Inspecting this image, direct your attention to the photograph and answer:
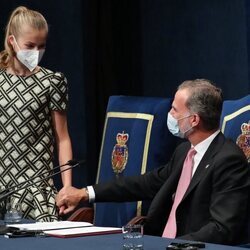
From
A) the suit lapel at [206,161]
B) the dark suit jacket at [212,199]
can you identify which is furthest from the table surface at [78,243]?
the suit lapel at [206,161]

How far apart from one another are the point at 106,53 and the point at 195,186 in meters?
2.21

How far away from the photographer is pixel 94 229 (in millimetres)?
3303

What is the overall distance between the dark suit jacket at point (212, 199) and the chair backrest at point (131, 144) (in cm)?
47

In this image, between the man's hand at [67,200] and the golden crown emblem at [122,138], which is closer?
the man's hand at [67,200]

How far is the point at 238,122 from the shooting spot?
12.9ft

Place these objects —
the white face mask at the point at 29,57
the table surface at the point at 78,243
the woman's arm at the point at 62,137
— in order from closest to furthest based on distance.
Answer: the table surface at the point at 78,243, the white face mask at the point at 29,57, the woman's arm at the point at 62,137

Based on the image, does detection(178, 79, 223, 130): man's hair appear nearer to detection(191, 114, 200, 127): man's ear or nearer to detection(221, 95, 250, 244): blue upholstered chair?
detection(191, 114, 200, 127): man's ear

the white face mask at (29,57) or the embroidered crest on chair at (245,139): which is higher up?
the white face mask at (29,57)

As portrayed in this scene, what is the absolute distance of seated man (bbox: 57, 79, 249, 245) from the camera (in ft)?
A: 11.5

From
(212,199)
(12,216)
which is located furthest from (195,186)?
(12,216)

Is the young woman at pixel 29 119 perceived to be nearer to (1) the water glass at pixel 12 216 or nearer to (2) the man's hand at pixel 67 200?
(2) the man's hand at pixel 67 200

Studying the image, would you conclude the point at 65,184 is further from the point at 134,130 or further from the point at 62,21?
the point at 62,21

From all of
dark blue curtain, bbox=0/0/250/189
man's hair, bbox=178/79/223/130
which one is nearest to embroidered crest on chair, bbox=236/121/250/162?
A: man's hair, bbox=178/79/223/130

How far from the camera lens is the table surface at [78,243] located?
290 cm
